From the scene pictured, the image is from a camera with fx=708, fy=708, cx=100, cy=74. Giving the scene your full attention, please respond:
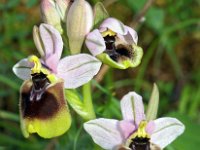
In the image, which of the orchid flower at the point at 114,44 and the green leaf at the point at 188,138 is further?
the green leaf at the point at 188,138

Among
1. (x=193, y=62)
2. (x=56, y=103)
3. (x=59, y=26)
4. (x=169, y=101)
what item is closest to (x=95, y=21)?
(x=59, y=26)

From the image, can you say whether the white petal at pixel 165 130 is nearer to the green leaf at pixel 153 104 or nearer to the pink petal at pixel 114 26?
the green leaf at pixel 153 104

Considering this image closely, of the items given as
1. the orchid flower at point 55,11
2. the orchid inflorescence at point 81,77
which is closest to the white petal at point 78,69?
the orchid inflorescence at point 81,77

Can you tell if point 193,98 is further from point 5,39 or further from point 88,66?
point 88,66

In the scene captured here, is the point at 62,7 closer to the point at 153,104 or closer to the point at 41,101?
the point at 41,101

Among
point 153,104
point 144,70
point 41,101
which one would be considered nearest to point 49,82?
point 41,101

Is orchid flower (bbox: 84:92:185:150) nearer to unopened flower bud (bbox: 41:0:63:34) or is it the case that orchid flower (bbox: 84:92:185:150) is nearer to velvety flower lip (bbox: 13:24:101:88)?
velvety flower lip (bbox: 13:24:101:88)
